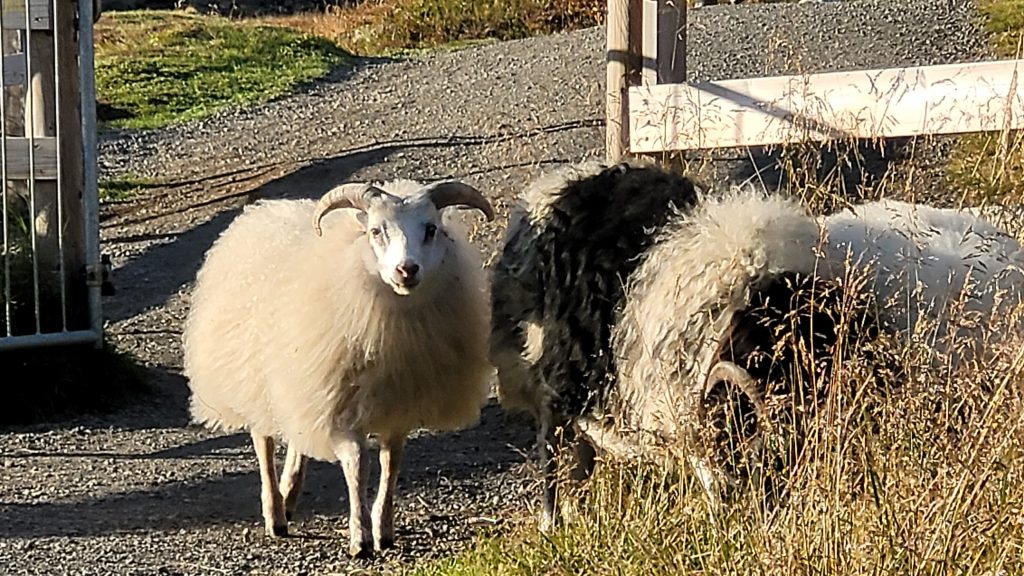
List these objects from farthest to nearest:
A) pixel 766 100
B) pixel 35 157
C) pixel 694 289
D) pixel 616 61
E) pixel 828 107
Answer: pixel 35 157, pixel 616 61, pixel 766 100, pixel 828 107, pixel 694 289

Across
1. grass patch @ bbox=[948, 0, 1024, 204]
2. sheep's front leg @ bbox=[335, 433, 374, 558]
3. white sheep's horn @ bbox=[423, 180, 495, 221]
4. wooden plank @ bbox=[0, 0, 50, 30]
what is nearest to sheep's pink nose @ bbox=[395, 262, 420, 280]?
white sheep's horn @ bbox=[423, 180, 495, 221]

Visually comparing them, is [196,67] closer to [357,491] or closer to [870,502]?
[357,491]

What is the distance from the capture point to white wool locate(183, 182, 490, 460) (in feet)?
20.5

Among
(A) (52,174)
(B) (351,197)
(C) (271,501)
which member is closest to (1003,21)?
(A) (52,174)

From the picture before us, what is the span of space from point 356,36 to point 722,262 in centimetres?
1644

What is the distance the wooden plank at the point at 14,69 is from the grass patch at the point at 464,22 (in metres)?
11.7

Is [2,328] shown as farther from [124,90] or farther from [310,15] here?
[310,15]

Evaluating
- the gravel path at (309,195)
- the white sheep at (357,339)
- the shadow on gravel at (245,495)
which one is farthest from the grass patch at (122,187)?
the white sheep at (357,339)

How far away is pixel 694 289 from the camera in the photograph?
5520mm

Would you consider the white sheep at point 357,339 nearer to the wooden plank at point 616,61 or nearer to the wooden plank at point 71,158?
the wooden plank at point 616,61

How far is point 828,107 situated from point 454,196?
1622 millimetres

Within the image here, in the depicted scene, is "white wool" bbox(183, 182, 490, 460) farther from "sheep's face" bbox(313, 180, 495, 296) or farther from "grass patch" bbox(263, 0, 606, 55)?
"grass patch" bbox(263, 0, 606, 55)

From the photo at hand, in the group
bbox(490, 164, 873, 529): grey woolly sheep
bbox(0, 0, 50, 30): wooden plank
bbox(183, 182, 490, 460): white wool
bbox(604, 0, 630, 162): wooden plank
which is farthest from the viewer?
bbox(0, 0, 50, 30): wooden plank

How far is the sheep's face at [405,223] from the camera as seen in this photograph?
6.08m
